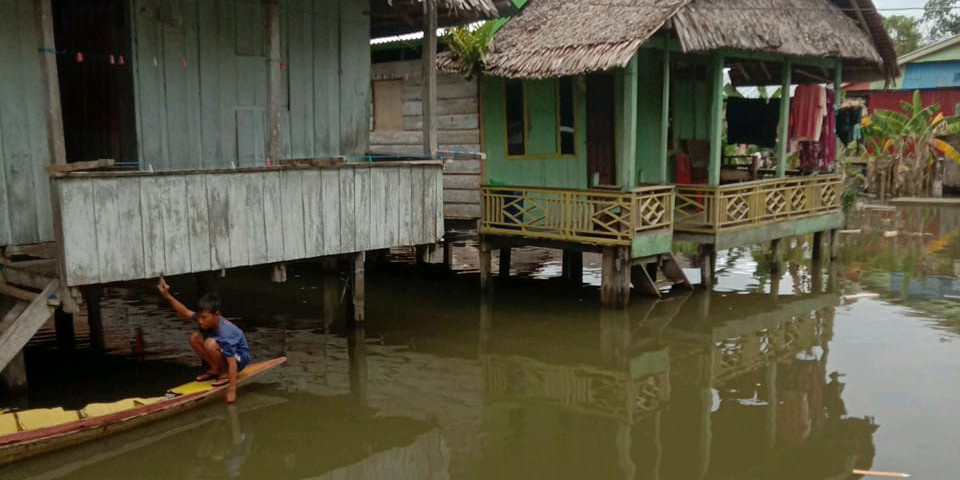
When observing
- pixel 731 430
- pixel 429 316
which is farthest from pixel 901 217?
pixel 731 430

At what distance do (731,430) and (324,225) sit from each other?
16.1ft

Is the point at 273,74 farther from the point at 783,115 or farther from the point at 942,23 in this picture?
the point at 942,23

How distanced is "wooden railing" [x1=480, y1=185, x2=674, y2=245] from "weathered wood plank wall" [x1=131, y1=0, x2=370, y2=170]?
2862 millimetres

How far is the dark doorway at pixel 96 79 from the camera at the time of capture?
352 inches

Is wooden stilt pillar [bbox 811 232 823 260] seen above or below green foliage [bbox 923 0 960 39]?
below

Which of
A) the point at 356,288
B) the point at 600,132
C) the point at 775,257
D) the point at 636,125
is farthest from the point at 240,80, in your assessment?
the point at 775,257

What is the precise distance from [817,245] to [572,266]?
17.0 feet

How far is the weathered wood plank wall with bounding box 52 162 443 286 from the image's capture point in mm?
7453

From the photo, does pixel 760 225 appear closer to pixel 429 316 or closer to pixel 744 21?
pixel 744 21

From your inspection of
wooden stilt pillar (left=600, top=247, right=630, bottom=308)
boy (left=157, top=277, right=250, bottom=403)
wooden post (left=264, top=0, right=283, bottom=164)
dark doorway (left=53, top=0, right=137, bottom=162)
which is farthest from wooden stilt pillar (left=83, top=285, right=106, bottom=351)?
wooden stilt pillar (left=600, top=247, right=630, bottom=308)

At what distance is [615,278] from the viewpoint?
12.2 m

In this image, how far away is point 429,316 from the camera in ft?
40.4

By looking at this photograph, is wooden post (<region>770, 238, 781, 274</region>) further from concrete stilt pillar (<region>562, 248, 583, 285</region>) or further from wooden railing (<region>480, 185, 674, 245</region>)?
wooden railing (<region>480, 185, 674, 245</region>)

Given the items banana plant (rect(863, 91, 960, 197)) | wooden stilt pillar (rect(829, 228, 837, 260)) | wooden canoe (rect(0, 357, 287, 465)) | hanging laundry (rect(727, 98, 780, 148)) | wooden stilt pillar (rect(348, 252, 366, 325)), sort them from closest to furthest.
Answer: wooden canoe (rect(0, 357, 287, 465)) → wooden stilt pillar (rect(348, 252, 366, 325)) → wooden stilt pillar (rect(829, 228, 837, 260)) → hanging laundry (rect(727, 98, 780, 148)) → banana plant (rect(863, 91, 960, 197))
